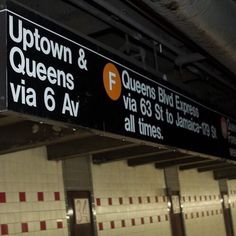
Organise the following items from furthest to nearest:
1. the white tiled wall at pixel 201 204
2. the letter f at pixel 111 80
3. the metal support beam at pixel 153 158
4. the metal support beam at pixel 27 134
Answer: the white tiled wall at pixel 201 204, the metal support beam at pixel 153 158, the metal support beam at pixel 27 134, the letter f at pixel 111 80

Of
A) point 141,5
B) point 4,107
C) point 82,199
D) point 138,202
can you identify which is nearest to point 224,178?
point 138,202

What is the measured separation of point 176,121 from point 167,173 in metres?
6.18

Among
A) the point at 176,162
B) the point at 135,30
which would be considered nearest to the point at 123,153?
the point at 176,162

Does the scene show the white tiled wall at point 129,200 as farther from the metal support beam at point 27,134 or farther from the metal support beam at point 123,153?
the metal support beam at point 27,134

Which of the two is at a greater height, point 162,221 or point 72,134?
point 72,134

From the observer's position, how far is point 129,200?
881 cm

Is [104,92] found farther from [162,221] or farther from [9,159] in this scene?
[162,221]

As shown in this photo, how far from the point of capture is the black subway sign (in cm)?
270

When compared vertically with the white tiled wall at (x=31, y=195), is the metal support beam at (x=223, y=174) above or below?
above

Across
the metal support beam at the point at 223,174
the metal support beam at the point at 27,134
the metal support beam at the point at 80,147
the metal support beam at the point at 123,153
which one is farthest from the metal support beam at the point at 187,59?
the metal support beam at the point at 223,174

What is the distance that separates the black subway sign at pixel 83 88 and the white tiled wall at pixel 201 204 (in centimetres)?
672

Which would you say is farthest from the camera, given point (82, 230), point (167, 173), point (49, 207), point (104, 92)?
point (167, 173)

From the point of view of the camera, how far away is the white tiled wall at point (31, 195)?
5785 millimetres

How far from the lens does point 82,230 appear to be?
7.14m
